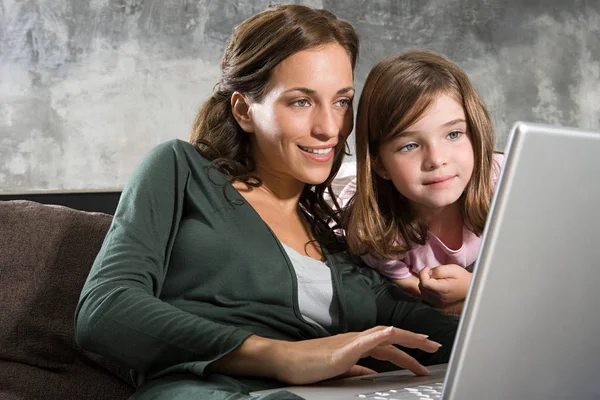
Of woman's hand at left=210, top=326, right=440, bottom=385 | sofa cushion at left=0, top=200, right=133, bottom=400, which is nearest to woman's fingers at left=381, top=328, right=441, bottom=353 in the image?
woman's hand at left=210, top=326, right=440, bottom=385

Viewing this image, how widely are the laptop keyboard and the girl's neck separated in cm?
56

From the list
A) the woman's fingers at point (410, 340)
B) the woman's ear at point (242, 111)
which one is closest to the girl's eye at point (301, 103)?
the woman's ear at point (242, 111)

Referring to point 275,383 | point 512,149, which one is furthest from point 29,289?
point 512,149

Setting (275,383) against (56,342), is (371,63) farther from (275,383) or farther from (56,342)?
(275,383)

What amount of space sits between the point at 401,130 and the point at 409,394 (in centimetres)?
65

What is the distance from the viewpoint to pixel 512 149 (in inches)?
25.1

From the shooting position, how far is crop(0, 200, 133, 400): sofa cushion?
1501mm

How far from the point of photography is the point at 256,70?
1.45 m

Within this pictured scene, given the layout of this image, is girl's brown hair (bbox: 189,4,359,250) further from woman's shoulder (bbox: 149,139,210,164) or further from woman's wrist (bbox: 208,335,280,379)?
woman's wrist (bbox: 208,335,280,379)

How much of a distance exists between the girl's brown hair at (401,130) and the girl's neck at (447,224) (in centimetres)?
2

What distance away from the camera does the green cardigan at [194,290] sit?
1.11 metres

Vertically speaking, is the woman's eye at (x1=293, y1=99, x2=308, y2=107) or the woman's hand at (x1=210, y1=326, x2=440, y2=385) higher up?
the woman's eye at (x1=293, y1=99, x2=308, y2=107)

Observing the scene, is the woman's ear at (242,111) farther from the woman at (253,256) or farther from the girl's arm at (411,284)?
the girl's arm at (411,284)

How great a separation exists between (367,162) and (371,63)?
2.10 m
